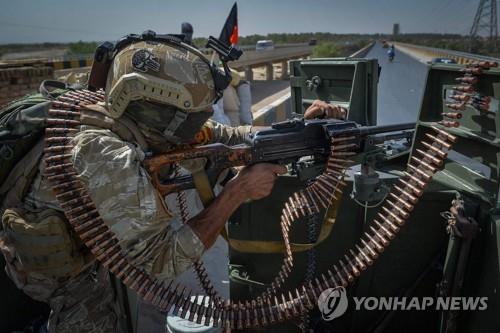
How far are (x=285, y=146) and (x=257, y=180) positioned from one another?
0.30 metres

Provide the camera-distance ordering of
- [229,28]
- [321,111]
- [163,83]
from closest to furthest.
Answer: [163,83], [229,28], [321,111]

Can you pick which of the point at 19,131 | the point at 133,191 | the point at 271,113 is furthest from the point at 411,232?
the point at 271,113

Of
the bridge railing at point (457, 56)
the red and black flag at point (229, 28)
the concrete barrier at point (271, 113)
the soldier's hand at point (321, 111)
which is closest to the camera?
the bridge railing at point (457, 56)

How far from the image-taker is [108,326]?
8.84 feet

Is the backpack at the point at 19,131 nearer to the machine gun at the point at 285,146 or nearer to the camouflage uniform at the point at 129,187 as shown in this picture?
the camouflage uniform at the point at 129,187

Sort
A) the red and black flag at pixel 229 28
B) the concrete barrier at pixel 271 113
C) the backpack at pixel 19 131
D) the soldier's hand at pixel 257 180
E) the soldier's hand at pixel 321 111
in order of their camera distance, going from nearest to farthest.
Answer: the backpack at pixel 19 131 < the soldier's hand at pixel 257 180 < the red and black flag at pixel 229 28 < the soldier's hand at pixel 321 111 < the concrete barrier at pixel 271 113

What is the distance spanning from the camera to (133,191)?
203 centimetres

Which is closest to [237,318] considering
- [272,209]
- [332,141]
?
[272,209]

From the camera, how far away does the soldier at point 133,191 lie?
2047 millimetres

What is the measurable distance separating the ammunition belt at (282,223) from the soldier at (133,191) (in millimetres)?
79

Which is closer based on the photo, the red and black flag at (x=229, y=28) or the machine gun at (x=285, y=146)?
the machine gun at (x=285, y=146)

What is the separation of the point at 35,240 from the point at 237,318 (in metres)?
1.28

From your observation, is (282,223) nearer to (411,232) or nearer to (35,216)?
(411,232)

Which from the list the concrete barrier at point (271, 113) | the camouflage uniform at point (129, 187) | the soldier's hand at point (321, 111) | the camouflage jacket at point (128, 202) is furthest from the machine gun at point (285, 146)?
the concrete barrier at point (271, 113)
